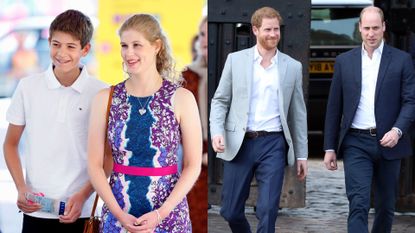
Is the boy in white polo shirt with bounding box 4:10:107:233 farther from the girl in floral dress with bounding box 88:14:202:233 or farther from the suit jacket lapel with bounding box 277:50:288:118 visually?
the suit jacket lapel with bounding box 277:50:288:118

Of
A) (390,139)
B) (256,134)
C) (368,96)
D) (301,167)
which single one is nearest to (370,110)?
(368,96)

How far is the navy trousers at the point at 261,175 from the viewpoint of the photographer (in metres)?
5.30

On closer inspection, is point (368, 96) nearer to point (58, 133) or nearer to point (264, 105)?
point (264, 105)

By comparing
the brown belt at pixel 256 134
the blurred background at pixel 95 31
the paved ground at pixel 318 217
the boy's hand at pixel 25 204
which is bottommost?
the paved ground at pixel 318 217

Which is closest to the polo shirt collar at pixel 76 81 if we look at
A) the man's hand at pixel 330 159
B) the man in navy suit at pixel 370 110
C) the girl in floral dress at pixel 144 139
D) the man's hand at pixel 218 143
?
the girl in floral dress at pixel 144 139

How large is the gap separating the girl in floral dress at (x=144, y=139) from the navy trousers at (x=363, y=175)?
6.55ft

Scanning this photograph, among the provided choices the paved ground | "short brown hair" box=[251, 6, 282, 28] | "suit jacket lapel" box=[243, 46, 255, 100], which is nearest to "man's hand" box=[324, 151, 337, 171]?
"suit jacket lapel" box=[243, 46, 255, 100]

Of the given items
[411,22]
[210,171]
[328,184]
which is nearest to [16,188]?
[210,171]

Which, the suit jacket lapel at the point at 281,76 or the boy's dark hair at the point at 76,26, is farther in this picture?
the suit jacket lapel at the point at 281,76

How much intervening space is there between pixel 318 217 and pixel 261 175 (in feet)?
6.41

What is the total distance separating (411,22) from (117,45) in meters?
3.36

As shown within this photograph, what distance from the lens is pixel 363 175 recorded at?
5.35 m

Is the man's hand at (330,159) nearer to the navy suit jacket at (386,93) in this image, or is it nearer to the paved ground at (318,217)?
the navy suit jacket at (386,93)

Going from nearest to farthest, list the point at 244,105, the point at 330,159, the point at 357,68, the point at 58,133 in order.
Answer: the point at 58,133
the point at 244,105
the point at 357,68
the point at 330,159
